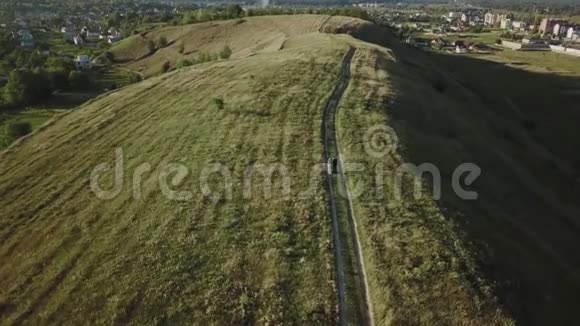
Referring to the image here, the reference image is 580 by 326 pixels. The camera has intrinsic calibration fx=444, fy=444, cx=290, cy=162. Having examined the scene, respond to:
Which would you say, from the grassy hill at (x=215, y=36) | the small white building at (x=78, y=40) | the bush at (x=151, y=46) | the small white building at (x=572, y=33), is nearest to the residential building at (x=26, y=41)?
the small white building at (x=78, y=40)

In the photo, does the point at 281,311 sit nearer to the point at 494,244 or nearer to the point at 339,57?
the point at 494,244

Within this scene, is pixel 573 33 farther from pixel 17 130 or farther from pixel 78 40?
A: pixel 78 40

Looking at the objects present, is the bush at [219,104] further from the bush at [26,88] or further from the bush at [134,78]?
the bush at [26,88]

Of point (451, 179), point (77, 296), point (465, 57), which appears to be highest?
point (77, 296)

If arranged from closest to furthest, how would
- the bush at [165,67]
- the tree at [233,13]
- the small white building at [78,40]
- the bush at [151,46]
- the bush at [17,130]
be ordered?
the bush at [17,130] → the bush at [165,67] → the bush at [151,46] → the tree at [233,13] → the small white building at [78,40]

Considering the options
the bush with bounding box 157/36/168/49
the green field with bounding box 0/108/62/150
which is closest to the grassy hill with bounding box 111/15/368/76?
the bush with bounding box 157/36/168/49

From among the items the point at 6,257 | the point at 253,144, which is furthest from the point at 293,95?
the point at 6,257

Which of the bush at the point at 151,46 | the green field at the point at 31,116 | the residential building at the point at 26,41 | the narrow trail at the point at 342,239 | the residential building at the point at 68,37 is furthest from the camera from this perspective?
the residential building at the point at 68,37

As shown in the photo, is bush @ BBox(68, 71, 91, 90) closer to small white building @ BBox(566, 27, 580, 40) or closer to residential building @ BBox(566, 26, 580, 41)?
residential building @ BBox(566, 26, 580, 41)

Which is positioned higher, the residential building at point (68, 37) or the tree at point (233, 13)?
the tree at point (233, 13)
